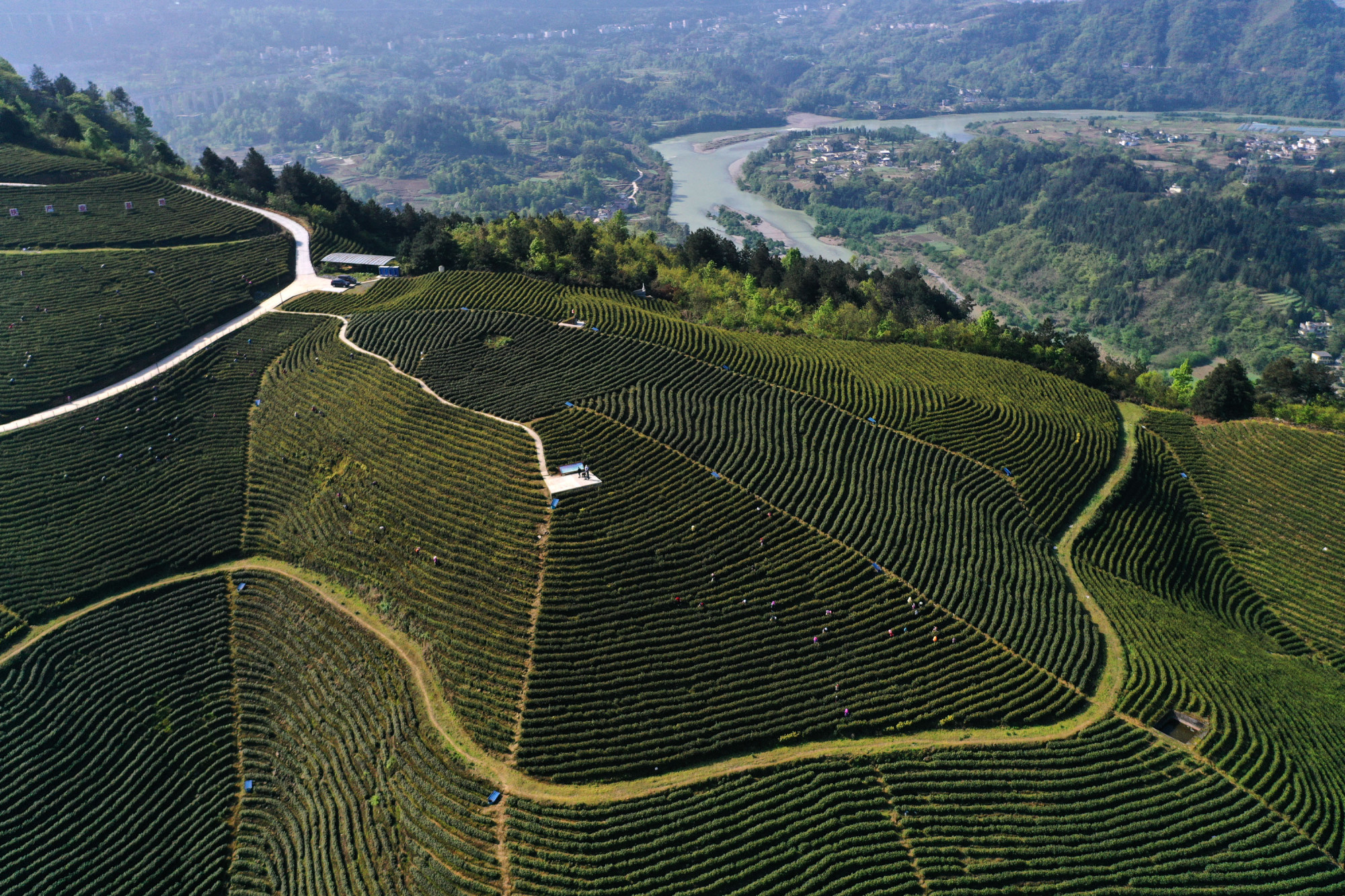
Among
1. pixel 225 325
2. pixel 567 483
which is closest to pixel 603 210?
pixel 225 325

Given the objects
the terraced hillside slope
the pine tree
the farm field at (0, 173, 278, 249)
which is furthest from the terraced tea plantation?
the farm field at (0, 173, 278, 249)

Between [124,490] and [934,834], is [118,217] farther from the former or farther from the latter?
[934,834]

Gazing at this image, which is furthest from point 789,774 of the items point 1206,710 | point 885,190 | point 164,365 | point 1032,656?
point 885,190

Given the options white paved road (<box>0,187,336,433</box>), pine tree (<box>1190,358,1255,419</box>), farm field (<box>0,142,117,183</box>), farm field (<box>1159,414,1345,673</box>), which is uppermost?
farm field (<box>0,142,117,183</box>)

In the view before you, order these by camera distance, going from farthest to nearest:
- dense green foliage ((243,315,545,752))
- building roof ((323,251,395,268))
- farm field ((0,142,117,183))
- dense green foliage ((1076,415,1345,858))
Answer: building roof ((323,251,395,268)) < farm field ((0,142,117,183)) < dense green foliage ((243,315,545,752)) < dense green foliage ((1076,415,1345,858))

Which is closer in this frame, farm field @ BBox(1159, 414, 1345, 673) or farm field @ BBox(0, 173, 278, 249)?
farm field @ BBox(1159, 414, 1345, 673)

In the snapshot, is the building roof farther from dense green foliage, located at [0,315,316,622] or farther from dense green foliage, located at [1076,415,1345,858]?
dense green foliage, located at [1076,415,1345,858]

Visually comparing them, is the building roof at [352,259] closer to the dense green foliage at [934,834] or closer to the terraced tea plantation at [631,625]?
the terraced tea plantation at [631,625]

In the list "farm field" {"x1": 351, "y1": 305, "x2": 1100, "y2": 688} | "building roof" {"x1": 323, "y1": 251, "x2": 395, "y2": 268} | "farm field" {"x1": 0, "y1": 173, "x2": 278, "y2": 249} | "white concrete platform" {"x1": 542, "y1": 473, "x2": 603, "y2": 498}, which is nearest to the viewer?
"farm field" {"x1": 351, "y1": 305, "x2": 1100, "y2": 688}
